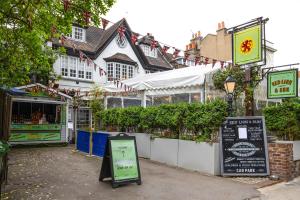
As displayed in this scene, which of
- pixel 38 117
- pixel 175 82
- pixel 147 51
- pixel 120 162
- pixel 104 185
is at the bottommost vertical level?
pixel 104 185

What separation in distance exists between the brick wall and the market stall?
11.2m

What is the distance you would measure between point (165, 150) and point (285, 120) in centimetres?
424

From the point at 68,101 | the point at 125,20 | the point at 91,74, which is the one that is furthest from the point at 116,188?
the point at 125,20

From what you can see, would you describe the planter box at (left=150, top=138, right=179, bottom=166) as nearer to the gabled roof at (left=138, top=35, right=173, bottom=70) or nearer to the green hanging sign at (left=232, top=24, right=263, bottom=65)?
the green hanging sign at (left=232, top=24, right=263, bottom=65)

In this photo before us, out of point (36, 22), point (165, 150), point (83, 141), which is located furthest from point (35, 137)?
point (36, 22)

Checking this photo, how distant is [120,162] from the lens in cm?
742

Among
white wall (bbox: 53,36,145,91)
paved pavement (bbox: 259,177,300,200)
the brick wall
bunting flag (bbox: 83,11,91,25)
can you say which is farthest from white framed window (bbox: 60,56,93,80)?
paved pavement (bbox: 259,177,300,200)

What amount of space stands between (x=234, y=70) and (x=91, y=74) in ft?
43.0

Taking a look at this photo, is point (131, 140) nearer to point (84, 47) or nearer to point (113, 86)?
point (113, 86)

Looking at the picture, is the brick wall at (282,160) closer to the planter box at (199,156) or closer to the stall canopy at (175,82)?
the planter box at (199,156)

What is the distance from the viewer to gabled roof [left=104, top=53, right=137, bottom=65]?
2289 cm

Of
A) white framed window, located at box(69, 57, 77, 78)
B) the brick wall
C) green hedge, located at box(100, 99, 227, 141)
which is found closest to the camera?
the brick wall

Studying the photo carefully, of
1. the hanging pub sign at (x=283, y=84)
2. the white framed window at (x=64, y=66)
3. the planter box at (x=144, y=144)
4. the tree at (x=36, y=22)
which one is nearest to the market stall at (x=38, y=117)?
the white framed window at (x=64, y=66)

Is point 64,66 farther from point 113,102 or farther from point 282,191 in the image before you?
point 282,191
